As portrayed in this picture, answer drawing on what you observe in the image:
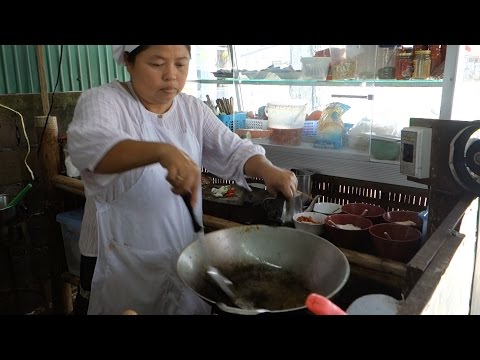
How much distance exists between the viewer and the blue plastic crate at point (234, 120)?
3.04m

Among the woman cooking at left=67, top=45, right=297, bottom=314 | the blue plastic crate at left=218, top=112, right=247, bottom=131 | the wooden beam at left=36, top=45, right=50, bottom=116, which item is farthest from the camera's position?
the blue plastic crate at left=218, top=112, right=247, bottom=131

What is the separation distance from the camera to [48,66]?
10.5 feet

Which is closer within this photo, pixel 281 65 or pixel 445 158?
pixel 445 158

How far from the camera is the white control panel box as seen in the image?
4.86ft

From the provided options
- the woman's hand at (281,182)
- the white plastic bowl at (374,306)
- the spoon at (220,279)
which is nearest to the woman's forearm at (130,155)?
the spoon at (220,279)

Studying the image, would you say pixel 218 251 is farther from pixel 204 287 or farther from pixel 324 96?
pixel 324 96

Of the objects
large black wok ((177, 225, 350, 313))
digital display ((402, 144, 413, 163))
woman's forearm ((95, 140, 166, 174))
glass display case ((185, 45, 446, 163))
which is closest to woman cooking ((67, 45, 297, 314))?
woman's forearm ((95, 140, 166, 174))

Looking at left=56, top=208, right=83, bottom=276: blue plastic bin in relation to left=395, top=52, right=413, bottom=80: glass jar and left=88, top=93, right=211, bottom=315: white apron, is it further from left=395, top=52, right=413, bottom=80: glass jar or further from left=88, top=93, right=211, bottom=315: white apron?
left=395, top=52, right=413, bottom=80: glass jar

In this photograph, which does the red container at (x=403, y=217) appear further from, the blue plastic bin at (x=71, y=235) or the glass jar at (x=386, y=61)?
the blue plastic bin at (x=71, y=235)

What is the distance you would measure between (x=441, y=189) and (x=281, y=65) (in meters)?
1.70

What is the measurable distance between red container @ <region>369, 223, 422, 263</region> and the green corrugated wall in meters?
2.26

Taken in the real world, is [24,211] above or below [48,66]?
below
